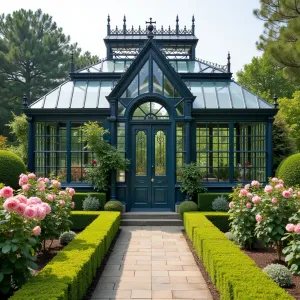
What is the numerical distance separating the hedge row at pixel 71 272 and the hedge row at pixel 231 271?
1.97 meters

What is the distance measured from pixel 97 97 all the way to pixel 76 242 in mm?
7709

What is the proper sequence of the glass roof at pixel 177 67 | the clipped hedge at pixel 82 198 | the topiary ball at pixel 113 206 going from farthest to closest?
the glass roof at pixel 177 67 < the clipped hedge at pixel 82 198 < the topiary ball at pixel 113 206

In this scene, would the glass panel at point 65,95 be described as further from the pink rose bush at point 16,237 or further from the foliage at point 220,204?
the pink rose bush at point 16,237

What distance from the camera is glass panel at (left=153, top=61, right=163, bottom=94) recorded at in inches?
524

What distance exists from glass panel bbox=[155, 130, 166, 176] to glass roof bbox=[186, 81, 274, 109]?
1.64 m

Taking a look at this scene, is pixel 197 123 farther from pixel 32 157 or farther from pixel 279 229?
pixel 279 229

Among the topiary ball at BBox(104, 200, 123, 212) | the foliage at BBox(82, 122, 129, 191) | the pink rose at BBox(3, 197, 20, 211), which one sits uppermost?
the foliage at BBox(82, 122, 129, 191)

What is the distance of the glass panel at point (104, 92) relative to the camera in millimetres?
13891

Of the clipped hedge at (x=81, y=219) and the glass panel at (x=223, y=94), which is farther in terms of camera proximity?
the glass panel at (x=223, y=94)

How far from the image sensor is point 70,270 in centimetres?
544

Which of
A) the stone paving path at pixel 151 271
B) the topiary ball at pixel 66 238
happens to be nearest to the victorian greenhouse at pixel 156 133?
the stone paving path at pixel 151 271

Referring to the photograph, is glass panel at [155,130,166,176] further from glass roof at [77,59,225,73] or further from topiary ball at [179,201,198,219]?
glass roof at [77,59,225,73]

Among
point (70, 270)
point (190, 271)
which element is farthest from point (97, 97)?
point (70, 270)

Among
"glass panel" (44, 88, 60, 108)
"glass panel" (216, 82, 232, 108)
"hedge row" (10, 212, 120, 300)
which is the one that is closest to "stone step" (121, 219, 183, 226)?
"hedge row" (10, 212, 120, 300)
